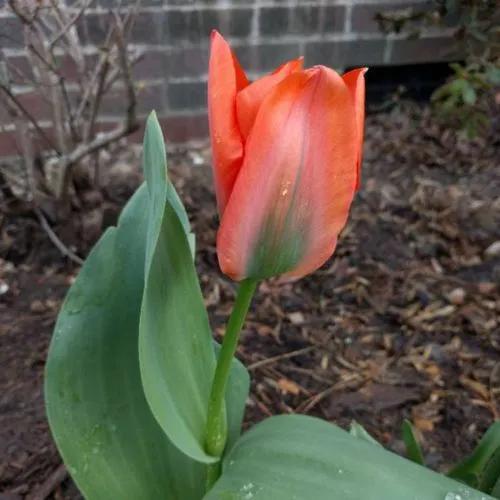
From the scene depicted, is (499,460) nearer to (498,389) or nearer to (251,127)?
(251,127)

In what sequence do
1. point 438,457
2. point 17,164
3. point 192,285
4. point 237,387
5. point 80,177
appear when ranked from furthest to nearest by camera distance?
point 17,164 → point 80,177 → point 438,457 → point 237,387 → point 192,285

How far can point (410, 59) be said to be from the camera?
241 centimetres

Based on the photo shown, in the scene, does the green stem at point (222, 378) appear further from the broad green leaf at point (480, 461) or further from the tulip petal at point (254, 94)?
the broad green leaf at point (480, 461)

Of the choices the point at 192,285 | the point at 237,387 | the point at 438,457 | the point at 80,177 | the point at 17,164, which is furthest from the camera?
the point at 17,164

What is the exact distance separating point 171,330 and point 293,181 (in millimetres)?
247

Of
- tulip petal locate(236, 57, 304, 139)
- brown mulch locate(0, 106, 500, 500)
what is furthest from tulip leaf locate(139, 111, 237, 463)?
brown mulch locate(0, 106, 500, 500)

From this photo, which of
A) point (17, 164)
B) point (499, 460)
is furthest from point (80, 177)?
point (499, 460)

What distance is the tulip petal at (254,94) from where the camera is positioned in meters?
0.51

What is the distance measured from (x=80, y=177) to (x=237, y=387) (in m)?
1.00

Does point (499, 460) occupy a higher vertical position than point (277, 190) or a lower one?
lower

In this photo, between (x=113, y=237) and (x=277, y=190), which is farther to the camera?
(x=113, y=237)

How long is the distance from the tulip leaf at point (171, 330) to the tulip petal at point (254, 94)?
102 millimetres

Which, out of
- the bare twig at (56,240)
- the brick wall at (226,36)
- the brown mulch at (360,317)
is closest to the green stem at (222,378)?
the brown mulch at (360,317)

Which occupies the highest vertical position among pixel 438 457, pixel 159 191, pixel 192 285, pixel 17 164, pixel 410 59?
pixel 159 191
